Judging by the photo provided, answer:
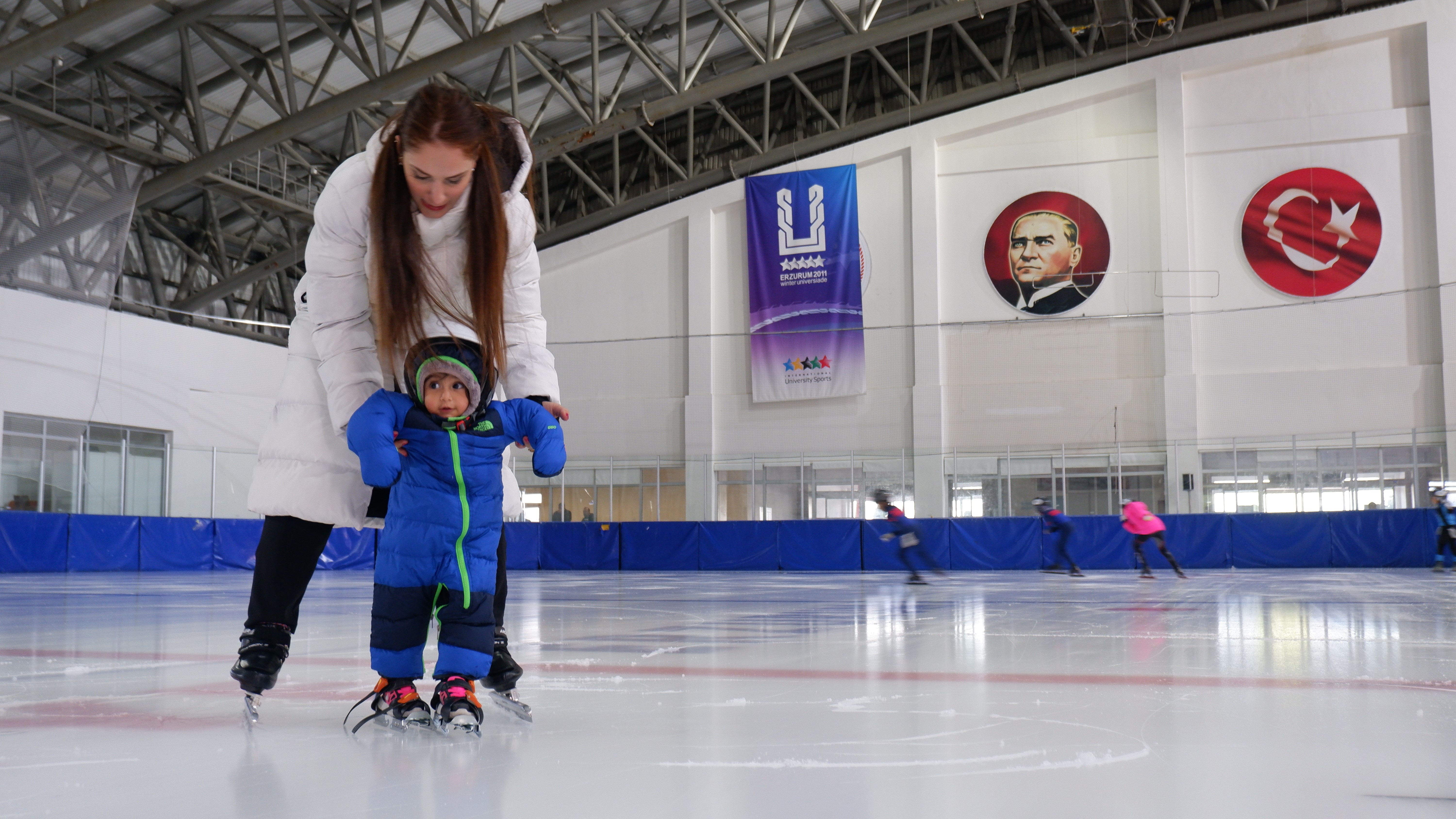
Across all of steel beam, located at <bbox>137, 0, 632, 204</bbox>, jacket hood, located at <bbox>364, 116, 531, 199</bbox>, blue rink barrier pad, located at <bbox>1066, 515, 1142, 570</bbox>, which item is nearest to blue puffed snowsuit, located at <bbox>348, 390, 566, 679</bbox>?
jacket hood, located at <bbox>364, 116, 531, 199</bbox>

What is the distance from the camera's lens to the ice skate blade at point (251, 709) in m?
2.30

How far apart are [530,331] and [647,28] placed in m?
17.0

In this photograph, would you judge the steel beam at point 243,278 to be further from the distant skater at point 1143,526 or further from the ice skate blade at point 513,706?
the ice skate blade at point 513,706

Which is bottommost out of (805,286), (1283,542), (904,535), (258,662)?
(1283,542)

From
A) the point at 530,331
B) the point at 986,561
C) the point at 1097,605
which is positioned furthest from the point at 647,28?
the point at 530,331

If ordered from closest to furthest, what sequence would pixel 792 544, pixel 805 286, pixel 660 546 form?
1. pixel 792 544
2. pixel 660 546
3. pixel 805 286

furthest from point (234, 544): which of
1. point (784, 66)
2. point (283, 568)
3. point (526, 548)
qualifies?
point (283, 568)

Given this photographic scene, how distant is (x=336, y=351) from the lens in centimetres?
236

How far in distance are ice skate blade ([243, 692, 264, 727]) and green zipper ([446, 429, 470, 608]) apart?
0.54 metres

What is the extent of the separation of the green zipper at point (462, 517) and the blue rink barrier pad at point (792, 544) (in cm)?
1455

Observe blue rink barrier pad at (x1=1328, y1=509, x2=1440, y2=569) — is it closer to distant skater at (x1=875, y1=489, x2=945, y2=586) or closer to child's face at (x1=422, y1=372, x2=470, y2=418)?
distant skater at (x1=875, y1=489, x2=945, y2=586)

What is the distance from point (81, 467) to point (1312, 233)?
857 inches

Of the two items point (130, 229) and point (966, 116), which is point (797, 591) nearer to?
point (966, 116)

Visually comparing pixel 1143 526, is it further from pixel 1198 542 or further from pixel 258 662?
pixel 258 662
